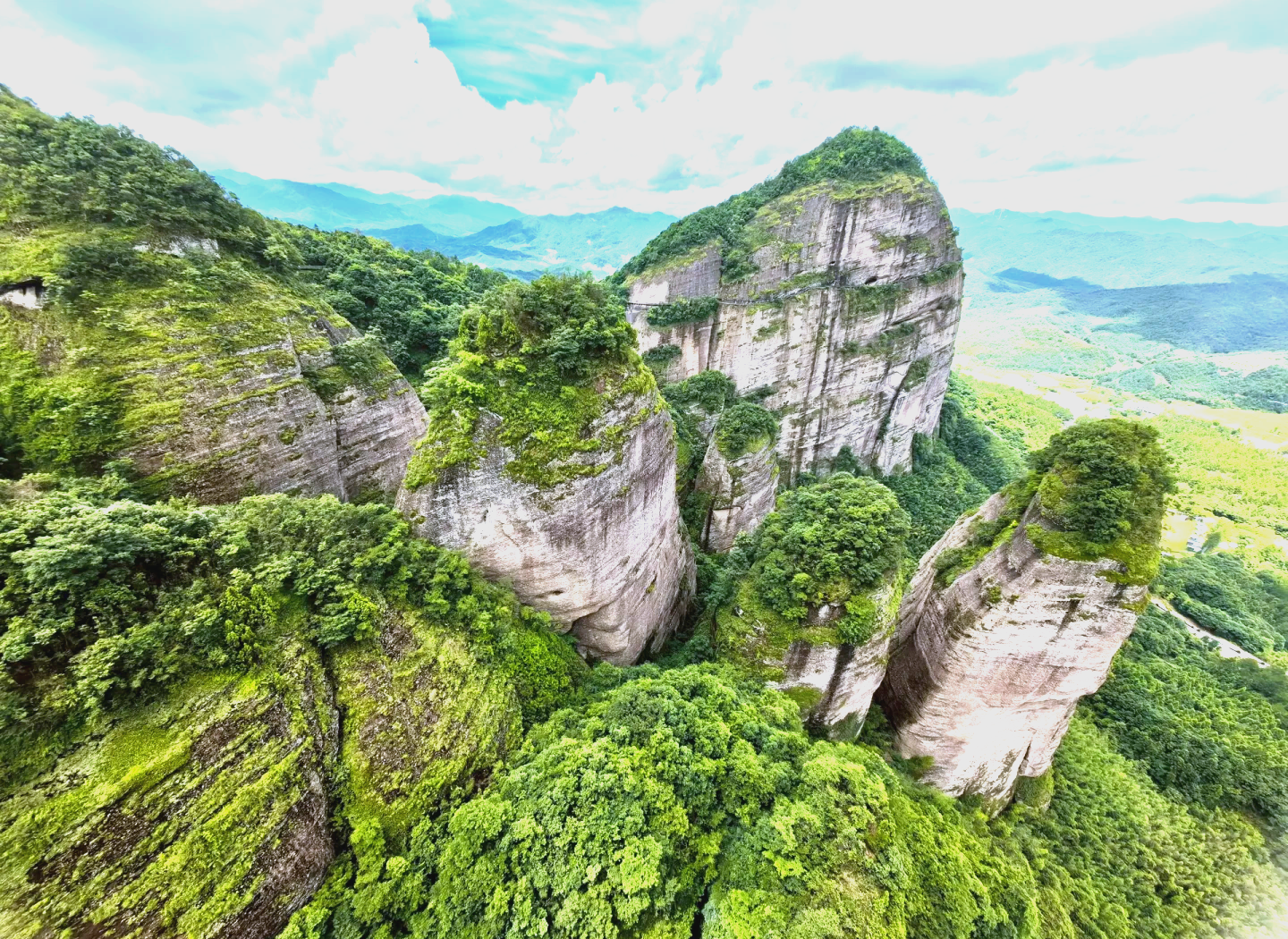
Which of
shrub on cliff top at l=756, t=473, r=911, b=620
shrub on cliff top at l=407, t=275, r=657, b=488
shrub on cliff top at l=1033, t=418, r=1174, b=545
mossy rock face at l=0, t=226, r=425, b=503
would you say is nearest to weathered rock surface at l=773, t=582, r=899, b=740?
shrub on cliff top at l=756, t=473, r=911, b=620

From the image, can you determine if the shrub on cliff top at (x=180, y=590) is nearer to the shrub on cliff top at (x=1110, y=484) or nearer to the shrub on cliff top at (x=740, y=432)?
the shrub on cliff top at (x=1110, y=484)

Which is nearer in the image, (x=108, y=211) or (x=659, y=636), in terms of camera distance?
(x=108, y=211)

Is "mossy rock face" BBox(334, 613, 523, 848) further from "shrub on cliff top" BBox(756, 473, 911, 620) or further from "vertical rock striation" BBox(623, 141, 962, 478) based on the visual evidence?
"vertical rock striation" BBox(623, 141, 962, 478)

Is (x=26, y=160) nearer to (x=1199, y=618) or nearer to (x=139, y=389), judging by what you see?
(x=139, y=389)

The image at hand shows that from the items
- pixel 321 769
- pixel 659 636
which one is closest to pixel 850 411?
pixel 659 636

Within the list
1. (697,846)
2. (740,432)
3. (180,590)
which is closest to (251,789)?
(180,590)

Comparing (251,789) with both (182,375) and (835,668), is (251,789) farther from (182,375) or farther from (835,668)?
(835,668)
